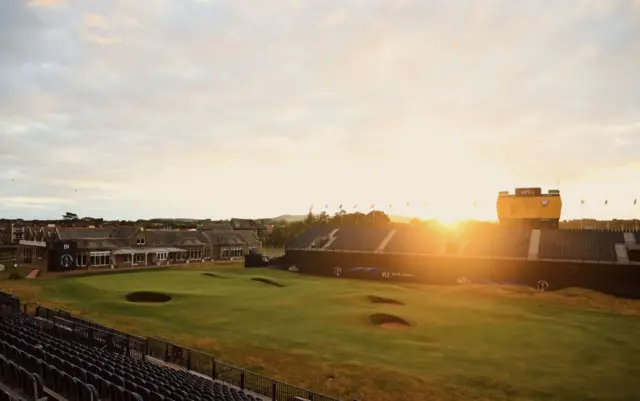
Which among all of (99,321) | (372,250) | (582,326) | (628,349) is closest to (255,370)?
(99,321)

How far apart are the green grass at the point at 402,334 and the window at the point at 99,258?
20193mm

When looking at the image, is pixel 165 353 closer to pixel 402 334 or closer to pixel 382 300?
pixel 402 334

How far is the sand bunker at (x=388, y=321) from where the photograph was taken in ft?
130

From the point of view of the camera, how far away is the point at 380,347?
32562 millimetres

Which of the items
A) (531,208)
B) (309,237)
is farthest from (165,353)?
(531,208)

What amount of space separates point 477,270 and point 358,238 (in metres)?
21.6

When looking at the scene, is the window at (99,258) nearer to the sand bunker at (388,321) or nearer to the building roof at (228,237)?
the building roof at (228,237)

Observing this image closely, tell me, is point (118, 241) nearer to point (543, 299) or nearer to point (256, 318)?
point (256, 318)

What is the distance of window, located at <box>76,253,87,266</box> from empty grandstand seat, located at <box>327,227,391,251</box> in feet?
137

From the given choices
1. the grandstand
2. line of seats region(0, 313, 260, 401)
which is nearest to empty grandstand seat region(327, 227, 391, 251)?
the grandstand

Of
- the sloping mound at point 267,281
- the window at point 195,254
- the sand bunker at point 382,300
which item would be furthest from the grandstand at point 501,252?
the window at point 195,254

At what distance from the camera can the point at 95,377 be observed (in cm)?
1508

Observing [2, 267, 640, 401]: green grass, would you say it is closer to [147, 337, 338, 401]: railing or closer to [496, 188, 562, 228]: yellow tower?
[147, 337, 338, 401]: railing

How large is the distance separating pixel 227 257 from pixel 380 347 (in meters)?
77.1
